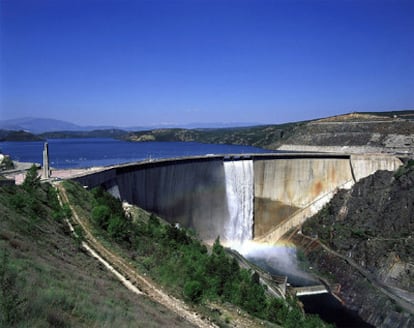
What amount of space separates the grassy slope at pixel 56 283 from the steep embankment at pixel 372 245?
22.3 metres

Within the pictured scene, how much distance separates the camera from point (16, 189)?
20.0 m

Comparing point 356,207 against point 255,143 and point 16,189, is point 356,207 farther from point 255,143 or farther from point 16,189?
point 255,143

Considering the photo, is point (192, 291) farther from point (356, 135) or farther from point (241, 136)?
point (241, 136)

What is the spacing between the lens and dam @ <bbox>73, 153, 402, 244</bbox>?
38.0 meters

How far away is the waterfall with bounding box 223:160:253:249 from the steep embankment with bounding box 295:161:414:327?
604 cm

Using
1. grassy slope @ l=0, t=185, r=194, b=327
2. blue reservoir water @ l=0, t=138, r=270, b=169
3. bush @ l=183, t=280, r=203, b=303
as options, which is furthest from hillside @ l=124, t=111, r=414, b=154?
grassy slope @ l=0, t=185, r=194, b=327

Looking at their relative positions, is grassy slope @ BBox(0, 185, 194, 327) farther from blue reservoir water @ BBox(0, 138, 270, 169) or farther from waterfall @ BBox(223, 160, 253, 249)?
blue reservoir water @ BBox(0, 138, 270, 169)

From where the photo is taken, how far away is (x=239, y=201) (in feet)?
149

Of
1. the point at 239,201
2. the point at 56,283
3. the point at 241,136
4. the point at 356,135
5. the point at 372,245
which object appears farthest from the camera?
the point at 241,136

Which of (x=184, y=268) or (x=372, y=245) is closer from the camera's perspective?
(x=184, y=268)

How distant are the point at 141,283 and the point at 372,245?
28574 mm

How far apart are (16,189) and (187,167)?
888 inches

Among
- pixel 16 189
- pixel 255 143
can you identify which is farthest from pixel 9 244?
pixel 255 143

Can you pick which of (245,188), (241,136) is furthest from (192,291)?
(241,136)
